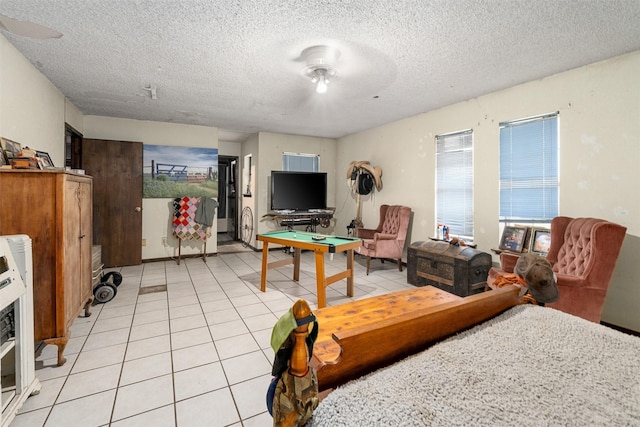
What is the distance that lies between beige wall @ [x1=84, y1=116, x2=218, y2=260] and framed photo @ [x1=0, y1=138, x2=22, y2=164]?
9.46ft

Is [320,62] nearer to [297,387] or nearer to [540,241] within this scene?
[297,387]

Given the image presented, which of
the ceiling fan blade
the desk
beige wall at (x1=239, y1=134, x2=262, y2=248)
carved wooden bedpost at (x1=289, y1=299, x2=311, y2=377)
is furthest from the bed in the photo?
beige wall at (x1=239, y1=134, x2=262, y2=248)

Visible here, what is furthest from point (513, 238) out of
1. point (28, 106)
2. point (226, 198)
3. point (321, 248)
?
point (226, 198)

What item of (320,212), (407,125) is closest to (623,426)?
(407,125)

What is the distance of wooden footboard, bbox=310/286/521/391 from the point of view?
1.05m

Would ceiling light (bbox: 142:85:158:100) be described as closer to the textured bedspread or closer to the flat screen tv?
the flat screen tv

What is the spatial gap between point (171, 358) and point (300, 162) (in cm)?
527

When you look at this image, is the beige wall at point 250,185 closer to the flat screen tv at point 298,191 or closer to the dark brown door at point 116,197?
the flat screen tv at point 298,191

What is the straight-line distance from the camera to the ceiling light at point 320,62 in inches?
106

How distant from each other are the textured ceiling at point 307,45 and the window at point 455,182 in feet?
2.12

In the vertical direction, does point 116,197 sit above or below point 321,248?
above

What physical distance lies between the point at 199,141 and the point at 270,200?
188 centimetres

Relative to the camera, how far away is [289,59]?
9.59ft

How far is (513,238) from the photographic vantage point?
3561 millimetres
